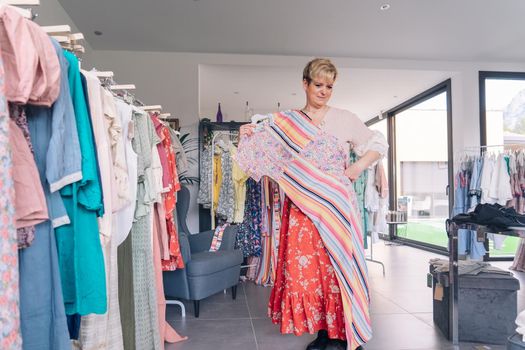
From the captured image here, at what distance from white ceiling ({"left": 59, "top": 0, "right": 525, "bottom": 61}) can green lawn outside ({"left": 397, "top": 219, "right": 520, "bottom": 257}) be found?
2595mm

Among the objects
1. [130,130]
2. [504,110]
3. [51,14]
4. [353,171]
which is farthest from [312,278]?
[504,110]

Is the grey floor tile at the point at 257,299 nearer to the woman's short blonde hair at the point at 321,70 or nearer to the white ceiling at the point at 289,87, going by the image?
the woman's short blonde hair at the point at 321,70

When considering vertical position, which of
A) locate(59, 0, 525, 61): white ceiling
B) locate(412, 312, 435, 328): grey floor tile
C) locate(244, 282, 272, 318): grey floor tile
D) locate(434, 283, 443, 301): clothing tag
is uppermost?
locate(59, 0, 525, 61): white ceiling

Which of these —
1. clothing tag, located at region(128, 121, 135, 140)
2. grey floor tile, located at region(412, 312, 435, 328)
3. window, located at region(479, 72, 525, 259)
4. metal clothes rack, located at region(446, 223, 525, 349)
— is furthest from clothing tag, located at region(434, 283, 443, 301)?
window, located at region(479, 72, 525, 259)

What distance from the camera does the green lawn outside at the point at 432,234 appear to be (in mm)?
5453

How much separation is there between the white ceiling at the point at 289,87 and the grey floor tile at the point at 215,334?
3481 mm

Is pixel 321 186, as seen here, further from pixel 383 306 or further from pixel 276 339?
pixel 383 306

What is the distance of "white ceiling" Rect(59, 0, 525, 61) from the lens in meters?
3.77

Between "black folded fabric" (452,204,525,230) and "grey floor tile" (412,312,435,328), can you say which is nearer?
"black folded fabric" (452,204,525,230)

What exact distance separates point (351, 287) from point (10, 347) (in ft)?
4.72

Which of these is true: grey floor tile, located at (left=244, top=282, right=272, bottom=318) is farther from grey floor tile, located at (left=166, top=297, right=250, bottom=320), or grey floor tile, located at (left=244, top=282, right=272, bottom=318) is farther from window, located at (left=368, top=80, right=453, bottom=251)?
window, located at (left=368, top=80, right=453, bottom=251)

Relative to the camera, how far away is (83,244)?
1112 mm

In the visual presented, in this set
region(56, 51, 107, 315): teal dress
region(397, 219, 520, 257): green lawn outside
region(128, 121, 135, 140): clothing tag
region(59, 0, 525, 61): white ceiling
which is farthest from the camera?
region(397, 219, 520, 257): green lawn outside

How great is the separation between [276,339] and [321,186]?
3.49ft
